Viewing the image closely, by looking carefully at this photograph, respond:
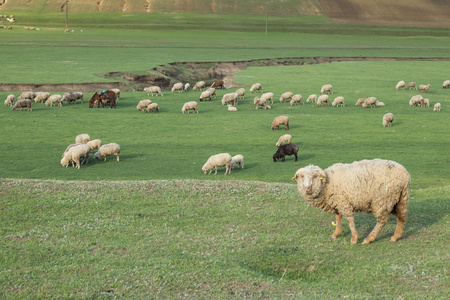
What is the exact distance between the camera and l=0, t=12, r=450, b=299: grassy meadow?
1038 cm

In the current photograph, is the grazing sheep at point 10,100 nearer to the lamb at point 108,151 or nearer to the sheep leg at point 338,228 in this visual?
the lamb at point 108,151

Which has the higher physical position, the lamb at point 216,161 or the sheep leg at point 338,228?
the sheep leg at point 338,228

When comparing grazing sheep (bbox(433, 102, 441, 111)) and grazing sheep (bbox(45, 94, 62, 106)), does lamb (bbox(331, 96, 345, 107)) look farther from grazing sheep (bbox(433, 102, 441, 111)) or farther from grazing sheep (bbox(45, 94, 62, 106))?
grazing sheep (bbox(45, 94, 62, 106))

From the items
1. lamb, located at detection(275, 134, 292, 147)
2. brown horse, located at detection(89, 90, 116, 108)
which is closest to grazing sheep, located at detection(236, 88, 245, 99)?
brown horse, located at detection(89, 90, 116, 108)

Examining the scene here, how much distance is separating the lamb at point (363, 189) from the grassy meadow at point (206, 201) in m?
0.79

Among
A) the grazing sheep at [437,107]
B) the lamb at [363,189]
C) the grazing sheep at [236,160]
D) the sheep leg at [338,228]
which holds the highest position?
the lamb at [363,189]

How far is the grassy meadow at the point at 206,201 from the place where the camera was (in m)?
10.4

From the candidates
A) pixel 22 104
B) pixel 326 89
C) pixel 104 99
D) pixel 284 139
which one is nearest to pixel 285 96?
pixel 326 89

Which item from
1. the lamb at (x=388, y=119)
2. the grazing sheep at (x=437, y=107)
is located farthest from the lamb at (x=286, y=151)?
the grazing sheep at (x=437, y=107)

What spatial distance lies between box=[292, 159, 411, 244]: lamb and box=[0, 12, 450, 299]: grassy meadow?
790mm

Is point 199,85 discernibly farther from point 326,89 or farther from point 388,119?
point 388,119

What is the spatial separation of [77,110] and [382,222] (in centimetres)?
3147

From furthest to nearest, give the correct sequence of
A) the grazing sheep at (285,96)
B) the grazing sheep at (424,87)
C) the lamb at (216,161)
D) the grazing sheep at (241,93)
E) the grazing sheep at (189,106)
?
the grazing sheep at (424,87), the grazing sheep at (241,93), the grazing sheep at (285,96), the grazing sheep at (189,106), the lamb at (216,161)

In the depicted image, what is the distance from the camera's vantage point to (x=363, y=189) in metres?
11.7
